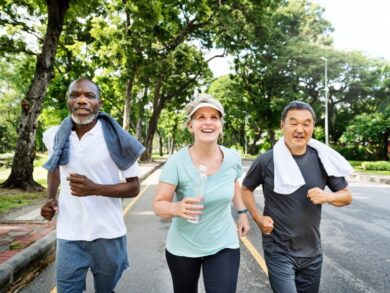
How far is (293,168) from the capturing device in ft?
9.37

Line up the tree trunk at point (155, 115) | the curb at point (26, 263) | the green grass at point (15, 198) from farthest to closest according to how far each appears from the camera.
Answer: the tree trunk at point (155, 115), the green grass at point (15, 198), the curb at point (26, 263)

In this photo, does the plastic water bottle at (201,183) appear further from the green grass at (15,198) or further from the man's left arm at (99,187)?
the green grass at (15,198)

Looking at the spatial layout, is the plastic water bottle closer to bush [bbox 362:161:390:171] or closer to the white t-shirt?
the white t-shirt

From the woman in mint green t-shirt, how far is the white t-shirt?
1.42 ft

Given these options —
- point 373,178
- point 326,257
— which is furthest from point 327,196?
point 373,178

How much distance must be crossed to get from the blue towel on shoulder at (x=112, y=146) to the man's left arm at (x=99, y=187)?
0.14 metres

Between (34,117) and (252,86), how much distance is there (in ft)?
105

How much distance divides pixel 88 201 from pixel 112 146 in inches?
17.0

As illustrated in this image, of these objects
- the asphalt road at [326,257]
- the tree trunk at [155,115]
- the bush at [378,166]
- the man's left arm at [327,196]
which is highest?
the tree trunk at [155,115]

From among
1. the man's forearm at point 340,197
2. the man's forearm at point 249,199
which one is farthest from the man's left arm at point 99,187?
the man's forearm at point 340,197

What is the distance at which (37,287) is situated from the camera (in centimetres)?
445

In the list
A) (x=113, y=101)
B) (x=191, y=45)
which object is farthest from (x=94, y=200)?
(x=113, y=101)

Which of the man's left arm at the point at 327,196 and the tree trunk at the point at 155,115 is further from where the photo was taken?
the tree trunk at the point at 155,115

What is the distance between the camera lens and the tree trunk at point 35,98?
1184cm
